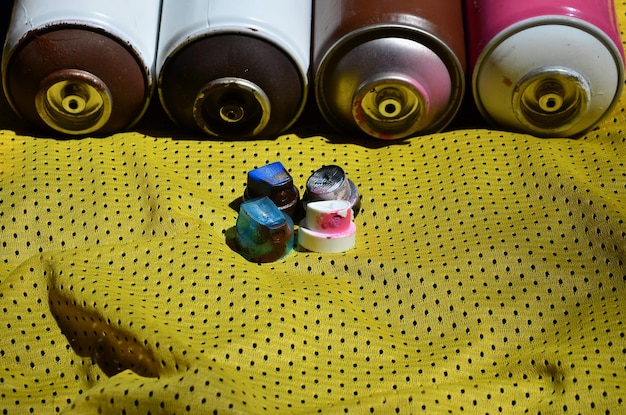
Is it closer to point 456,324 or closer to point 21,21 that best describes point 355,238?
point 456,324

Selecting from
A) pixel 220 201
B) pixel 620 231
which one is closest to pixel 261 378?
pixel 220 201

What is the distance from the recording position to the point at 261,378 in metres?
1.38

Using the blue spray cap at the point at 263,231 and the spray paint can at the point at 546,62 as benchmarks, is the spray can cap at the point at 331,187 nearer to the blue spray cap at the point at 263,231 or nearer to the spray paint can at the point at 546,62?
the blue spray cap at the point at 263,231

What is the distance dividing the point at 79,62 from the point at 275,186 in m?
0.44

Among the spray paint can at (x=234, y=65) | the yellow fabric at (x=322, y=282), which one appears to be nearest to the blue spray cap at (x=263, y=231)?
the yellow fabric at (x=322, y=282)

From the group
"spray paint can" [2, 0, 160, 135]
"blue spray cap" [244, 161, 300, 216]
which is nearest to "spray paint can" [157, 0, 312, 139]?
"spray paint can" [2, 0, 160, 135]

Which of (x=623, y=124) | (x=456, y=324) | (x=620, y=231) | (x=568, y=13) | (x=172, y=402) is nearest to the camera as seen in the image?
(x=172, y=402)

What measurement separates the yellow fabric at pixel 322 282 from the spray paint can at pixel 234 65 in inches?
2.5

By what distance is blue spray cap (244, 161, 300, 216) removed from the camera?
165cm

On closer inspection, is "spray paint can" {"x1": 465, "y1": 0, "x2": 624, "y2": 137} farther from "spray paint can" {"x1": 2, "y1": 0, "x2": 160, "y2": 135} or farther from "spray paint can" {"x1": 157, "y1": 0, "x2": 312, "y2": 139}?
"spray paint can" {"x1": 2, "y1": 0, "x2": 160, "y2": 135}

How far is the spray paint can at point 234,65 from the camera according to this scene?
1.73m

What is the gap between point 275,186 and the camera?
5.39 ft

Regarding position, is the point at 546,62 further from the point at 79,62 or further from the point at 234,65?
the point at 79,62

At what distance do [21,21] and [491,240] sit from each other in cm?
95
